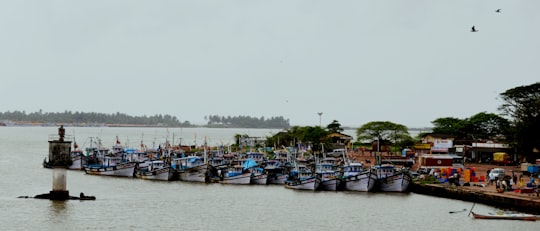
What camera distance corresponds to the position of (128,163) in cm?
6006

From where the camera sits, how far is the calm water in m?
34.0

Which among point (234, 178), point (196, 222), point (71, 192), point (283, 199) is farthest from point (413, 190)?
point (71, 192)

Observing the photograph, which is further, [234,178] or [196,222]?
[234,178]

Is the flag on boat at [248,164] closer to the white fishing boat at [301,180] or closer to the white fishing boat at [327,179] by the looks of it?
the white fishing boat at [301,180]

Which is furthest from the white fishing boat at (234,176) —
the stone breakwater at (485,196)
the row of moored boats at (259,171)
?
the stone breakwater at (485,196)

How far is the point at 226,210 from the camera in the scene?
39.2 meters

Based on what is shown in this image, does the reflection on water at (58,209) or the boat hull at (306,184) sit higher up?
the boat hull at (306,184)

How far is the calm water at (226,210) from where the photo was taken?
34.0 metres

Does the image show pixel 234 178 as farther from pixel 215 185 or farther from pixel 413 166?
pixel 413 166

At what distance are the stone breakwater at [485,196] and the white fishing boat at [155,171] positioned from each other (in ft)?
64.5

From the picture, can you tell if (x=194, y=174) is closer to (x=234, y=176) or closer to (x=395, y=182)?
(x=234, y=176)

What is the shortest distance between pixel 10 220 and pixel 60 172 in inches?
237

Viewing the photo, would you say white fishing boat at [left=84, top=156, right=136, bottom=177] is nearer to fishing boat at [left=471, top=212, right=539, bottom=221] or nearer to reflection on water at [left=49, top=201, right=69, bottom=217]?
reflection on water at [left=49, top=201, right=69, bottom=217]

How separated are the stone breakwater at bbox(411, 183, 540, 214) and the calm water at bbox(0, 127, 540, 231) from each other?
0.79m
